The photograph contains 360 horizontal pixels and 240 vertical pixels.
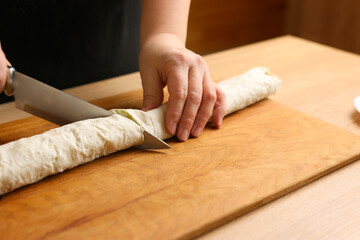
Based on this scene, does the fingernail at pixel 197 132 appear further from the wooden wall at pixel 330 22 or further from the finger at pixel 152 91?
the wooden wall at pixel 330 22

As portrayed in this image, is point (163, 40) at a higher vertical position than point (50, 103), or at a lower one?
higher

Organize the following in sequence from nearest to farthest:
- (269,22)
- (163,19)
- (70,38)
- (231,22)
→ (163,19)
(70,38)
(231,22)
(269,22)

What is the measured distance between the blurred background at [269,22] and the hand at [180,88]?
2.75 metres

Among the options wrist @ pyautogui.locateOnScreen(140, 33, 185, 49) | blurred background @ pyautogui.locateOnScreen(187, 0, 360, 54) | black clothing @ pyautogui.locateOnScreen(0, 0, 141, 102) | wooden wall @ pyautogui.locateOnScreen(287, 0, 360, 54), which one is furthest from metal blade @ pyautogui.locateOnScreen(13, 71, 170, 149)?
wooden wall @ pyautogui.locateOnScreen(287, 0, 360, 54)

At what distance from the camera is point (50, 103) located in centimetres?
111

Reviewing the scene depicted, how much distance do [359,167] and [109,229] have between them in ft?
2.30

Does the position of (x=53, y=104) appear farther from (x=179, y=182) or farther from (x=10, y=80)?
(x=179, y=182)

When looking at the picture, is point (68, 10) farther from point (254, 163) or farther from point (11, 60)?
point (254, 163)

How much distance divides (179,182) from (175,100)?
28cm

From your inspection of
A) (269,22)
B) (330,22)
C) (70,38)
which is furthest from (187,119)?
(269,22)

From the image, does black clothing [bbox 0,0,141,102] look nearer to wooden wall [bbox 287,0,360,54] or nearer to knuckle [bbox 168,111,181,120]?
knuckle [bbox 168,111,181,120]

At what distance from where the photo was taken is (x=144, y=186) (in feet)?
3.14

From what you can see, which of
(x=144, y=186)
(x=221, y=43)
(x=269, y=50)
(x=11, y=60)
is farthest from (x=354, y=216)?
(x=221, y=43)

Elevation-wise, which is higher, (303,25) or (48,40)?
(48,40)
